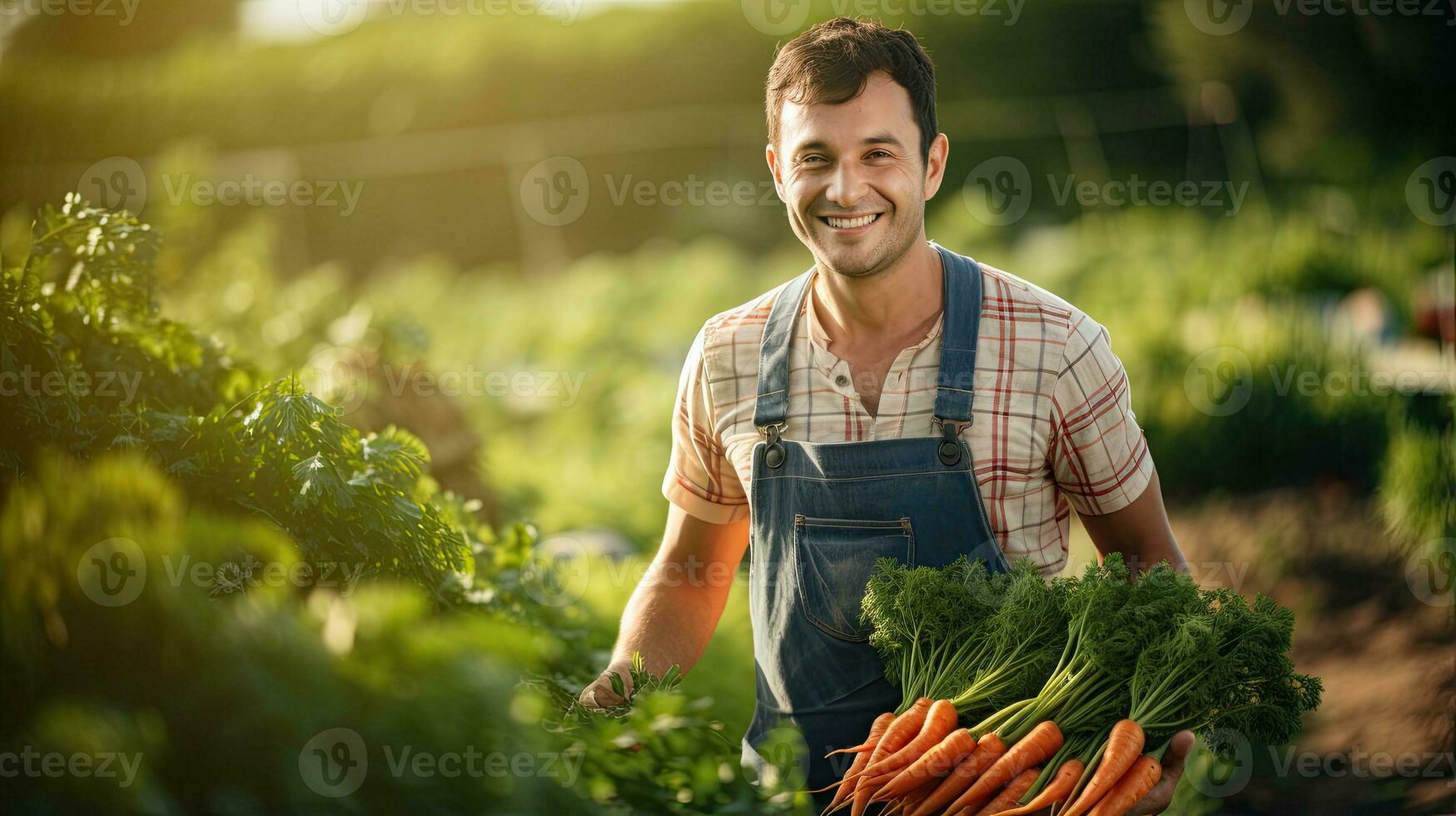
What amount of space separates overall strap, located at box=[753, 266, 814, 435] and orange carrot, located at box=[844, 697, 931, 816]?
2.18 feet

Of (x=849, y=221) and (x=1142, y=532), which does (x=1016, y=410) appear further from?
(x=849, y=221)

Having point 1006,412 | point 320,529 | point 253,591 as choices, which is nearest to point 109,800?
point 253,591

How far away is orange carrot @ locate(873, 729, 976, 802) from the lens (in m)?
2.06

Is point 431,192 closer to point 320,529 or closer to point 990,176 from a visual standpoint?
point 990,176

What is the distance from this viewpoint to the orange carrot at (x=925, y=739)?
2.09m

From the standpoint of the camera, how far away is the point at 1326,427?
5.64 metres

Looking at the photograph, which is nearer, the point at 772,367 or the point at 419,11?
the point at 772,367

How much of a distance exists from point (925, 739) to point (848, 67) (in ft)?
4.27

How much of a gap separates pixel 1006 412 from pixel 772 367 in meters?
0.50

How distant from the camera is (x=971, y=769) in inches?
81.4

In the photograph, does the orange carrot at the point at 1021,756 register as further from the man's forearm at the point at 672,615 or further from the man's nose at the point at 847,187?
the man's nose at the point at 847,187

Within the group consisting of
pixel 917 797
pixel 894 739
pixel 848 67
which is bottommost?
pixel 917 797

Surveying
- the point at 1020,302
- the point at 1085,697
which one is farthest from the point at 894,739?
the point at 1020,302

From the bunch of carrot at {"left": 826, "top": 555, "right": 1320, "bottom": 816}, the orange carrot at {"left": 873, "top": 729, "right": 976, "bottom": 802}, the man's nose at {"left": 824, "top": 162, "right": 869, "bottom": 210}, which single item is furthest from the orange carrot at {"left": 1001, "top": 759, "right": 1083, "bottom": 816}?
the man's nose at {"left": 824, "top": 162, "right": 869, "bottom": 210}
